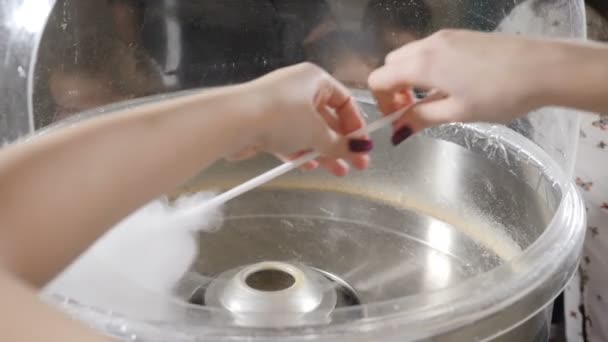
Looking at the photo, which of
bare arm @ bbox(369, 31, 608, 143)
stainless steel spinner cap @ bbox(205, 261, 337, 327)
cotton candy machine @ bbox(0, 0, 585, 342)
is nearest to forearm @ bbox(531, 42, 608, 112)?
bare arm @ bbox(369, 31, 608, 143)

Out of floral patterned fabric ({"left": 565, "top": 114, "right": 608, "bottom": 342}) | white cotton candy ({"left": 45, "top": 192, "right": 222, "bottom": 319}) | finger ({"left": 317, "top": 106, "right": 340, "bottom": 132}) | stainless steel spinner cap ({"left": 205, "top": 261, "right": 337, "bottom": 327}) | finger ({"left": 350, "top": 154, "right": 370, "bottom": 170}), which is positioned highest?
finger ({"left": 317, "top": 106, "right": 340, "bottom": 132})

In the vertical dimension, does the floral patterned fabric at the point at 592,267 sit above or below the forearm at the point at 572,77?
below

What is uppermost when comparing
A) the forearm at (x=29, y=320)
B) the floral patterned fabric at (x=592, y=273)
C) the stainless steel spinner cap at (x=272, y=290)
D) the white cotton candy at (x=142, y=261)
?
the forearm at (x=29, y=320)

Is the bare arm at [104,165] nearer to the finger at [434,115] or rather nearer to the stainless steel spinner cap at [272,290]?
the finger at [434,115]

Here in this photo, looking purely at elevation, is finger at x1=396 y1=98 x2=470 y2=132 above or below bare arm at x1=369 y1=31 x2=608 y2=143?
below

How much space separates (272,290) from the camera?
0.60 m

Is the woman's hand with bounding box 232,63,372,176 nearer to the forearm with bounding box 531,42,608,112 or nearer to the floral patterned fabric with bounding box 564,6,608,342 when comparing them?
the forearm with bounding box 531,42,608,112

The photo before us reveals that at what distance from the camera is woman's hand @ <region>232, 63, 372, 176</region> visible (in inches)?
16.8

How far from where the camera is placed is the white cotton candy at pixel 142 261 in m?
0.41

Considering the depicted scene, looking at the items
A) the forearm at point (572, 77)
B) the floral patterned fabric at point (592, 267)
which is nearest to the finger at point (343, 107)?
the forearm at point (572, 77)

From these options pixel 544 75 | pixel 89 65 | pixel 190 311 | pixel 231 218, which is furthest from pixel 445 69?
pixel 89 65

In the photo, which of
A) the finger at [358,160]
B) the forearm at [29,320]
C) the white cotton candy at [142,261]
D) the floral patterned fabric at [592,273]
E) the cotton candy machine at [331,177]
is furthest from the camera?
the floral patterned fabric at [592,273]

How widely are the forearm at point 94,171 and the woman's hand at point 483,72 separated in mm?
127

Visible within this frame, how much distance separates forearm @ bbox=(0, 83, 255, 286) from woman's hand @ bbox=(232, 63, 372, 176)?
23 millimetres
